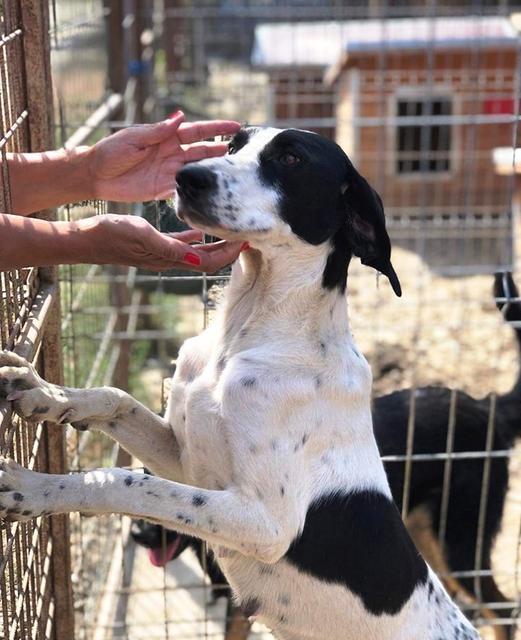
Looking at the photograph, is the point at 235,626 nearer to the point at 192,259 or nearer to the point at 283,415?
the point at 283,415

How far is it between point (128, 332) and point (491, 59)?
5.26m

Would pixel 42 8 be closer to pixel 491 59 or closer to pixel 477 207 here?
pixel 477 207

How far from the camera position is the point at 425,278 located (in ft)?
25.8

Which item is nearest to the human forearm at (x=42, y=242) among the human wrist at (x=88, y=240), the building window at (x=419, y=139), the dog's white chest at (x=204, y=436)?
the human wrist at (x=88, y=240)

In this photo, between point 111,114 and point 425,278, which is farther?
point 425,278

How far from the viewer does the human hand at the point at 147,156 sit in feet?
8.77

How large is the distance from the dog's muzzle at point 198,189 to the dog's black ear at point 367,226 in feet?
1.32

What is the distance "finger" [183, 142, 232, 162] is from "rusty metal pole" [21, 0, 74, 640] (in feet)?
1.27

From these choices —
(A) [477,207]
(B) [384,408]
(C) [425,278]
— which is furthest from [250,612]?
(A) [477,207]

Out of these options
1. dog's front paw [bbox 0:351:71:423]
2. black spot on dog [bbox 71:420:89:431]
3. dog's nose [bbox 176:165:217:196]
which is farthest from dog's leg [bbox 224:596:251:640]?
dog's nose [bbox 176:165:217:196]

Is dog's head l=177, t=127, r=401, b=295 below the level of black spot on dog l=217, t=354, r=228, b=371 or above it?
above

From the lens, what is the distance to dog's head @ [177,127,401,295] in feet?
7.69

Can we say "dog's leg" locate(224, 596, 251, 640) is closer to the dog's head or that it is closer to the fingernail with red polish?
the dog's head

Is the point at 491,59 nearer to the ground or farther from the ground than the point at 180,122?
nearer to the ground
